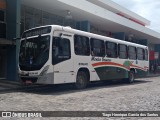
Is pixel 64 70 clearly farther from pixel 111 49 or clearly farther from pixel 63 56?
pixel 111 49

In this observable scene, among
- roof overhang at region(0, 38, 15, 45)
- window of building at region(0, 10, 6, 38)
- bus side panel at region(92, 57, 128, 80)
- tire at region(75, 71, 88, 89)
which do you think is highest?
window of building at region(0, 10, 6, 38)

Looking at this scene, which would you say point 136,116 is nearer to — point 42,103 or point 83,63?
point 42,103

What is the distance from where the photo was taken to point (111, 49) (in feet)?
58.3

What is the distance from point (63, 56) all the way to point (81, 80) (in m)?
2.22

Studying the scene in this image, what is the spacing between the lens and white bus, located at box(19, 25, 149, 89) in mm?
12461

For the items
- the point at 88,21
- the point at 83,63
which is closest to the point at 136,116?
the point at 83,63

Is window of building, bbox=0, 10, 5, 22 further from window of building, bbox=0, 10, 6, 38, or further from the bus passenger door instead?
the bus passenger door

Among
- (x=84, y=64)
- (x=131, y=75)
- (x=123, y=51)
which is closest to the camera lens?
(x=84, y=64)

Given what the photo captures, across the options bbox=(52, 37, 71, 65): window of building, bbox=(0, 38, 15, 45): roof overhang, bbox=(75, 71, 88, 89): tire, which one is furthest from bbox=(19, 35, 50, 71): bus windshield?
bbox=(0, 38, 15, 45): roof overhang

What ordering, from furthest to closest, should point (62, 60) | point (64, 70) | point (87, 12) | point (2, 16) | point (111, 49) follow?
point (87, 12)
point (2, 16)
point (111, 49)
point (64, 70)
point (62, 60)

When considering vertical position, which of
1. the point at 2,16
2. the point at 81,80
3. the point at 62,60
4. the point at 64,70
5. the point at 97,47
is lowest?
the point at 81,80

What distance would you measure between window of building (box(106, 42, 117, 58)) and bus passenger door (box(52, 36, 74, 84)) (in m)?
4.25

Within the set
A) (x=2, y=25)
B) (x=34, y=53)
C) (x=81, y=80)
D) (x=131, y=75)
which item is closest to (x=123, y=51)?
(x=131, y=75)

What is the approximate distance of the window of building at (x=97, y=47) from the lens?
1568 cm
